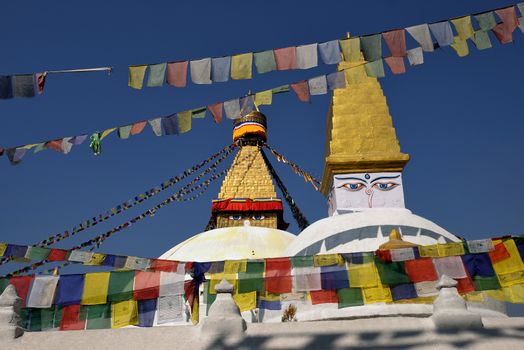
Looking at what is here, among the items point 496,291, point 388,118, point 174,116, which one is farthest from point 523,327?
point 388,118

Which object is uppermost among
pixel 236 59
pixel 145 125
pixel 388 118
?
pixel 388 118

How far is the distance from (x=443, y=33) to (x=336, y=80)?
4.83ft

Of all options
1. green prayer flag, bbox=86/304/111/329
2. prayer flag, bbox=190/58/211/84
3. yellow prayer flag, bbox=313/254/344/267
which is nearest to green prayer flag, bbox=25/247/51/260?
green prayer flag, bbox=86/304/111/329

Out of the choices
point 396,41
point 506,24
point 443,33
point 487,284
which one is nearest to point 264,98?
point 396,41

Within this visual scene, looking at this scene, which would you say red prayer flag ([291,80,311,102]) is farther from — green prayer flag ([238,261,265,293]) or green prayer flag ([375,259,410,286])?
green prayer flag ([375,259,410,286])

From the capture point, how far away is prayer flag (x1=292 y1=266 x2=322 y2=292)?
6.55 m

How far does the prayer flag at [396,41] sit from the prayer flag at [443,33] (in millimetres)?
434

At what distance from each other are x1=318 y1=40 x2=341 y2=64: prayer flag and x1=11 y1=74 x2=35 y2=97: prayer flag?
3675mm

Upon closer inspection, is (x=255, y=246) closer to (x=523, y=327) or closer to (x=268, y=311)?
(x=268, y=311)

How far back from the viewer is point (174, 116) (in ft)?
21.1

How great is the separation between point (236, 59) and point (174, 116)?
48.8 inches

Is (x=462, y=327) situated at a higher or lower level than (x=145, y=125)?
lower

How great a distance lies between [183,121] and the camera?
21.2 ft

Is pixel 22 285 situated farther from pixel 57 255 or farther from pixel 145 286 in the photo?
pixel 145 286
